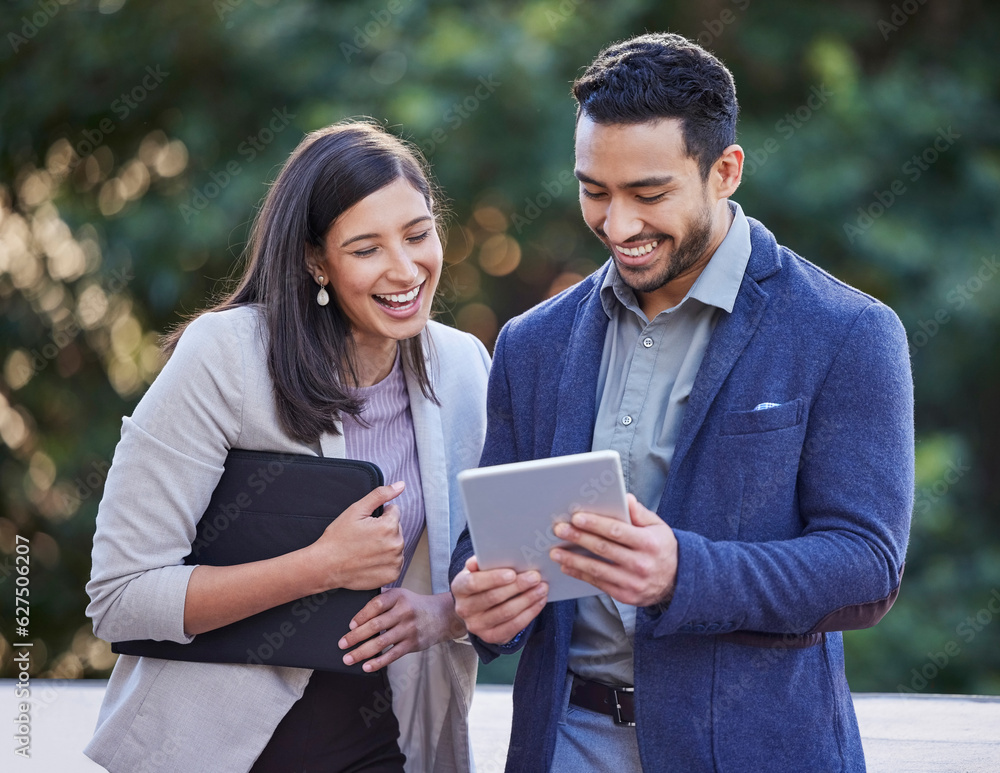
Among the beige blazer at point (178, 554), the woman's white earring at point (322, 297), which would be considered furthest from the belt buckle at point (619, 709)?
the woman's white earring at point (322, 297)

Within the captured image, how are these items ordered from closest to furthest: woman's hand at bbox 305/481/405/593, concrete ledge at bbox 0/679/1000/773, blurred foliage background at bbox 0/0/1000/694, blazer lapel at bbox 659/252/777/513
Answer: blazer lapel at bbox 659/252/777/513 → woman's hand at bbox 305/481/405/593 → concrete ledge at bbox 0/679/1000/773 → blurred foliage background at bbox 0/0/1000/694

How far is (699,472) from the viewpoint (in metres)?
1.69

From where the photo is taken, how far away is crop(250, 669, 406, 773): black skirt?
202 centimetres

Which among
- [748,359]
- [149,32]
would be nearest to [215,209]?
[149,32]

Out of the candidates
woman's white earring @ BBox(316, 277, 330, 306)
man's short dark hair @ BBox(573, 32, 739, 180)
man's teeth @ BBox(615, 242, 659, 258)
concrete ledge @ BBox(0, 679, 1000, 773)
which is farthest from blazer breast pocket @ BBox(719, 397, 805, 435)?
concrete ledge @ BBox(0, 679, 1000, 773)

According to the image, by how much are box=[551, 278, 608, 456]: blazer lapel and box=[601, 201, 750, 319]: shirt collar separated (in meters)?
0.06

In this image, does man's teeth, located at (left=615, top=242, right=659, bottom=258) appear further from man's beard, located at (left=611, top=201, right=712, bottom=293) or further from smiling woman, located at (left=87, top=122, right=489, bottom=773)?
smiling woman, located at (left=87, top=122, right=489, bottom=773)

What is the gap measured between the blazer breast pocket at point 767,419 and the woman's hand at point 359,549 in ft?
2.22

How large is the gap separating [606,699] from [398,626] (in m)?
0.46

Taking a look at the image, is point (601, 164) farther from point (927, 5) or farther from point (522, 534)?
point (927, 5)

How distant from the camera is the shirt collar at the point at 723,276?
1.77 metres

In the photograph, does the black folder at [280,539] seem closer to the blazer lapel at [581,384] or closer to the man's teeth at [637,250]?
the blazer lapel at [581,384]

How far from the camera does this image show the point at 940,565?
5.50m

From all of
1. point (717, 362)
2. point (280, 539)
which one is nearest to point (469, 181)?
point (280, 539)
